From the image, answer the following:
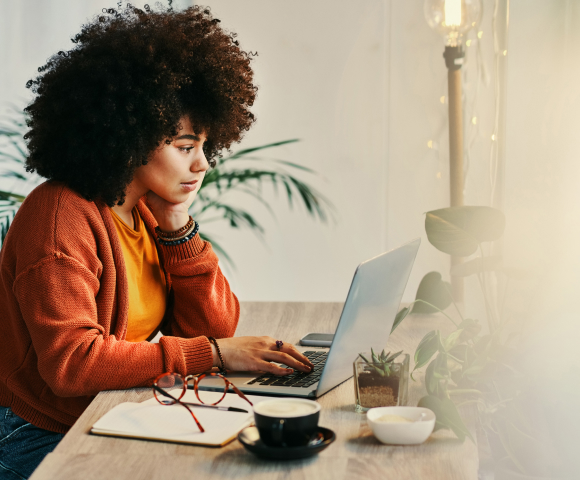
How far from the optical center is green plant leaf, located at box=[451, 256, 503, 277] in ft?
3.79

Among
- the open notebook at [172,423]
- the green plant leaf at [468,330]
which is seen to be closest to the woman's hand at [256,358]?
the open notebook at [172,423]

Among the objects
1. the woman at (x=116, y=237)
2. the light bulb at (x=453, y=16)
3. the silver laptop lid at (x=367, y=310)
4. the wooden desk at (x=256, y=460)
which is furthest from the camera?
the light bulb at (x=453, y=16)

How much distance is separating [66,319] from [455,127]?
5.06 feet

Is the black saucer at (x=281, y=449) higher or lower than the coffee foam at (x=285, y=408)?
lower

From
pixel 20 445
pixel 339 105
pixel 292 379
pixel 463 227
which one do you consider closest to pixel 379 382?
pixel 292 379

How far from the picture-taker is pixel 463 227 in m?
1.06

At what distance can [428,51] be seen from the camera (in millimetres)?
2432

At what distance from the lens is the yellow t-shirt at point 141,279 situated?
119 centimetres

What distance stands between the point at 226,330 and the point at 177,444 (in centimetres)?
59

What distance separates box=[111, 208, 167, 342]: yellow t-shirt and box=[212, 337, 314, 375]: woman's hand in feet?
0.84

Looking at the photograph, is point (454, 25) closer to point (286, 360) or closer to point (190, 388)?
point (286, 360)

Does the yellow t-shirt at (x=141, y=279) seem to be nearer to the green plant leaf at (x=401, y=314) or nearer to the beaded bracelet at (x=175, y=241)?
the beaded bracelet at (x=175, y=241)

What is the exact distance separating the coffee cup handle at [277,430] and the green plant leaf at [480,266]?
630 mm

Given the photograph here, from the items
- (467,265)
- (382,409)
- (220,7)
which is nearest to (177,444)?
(382,409)
